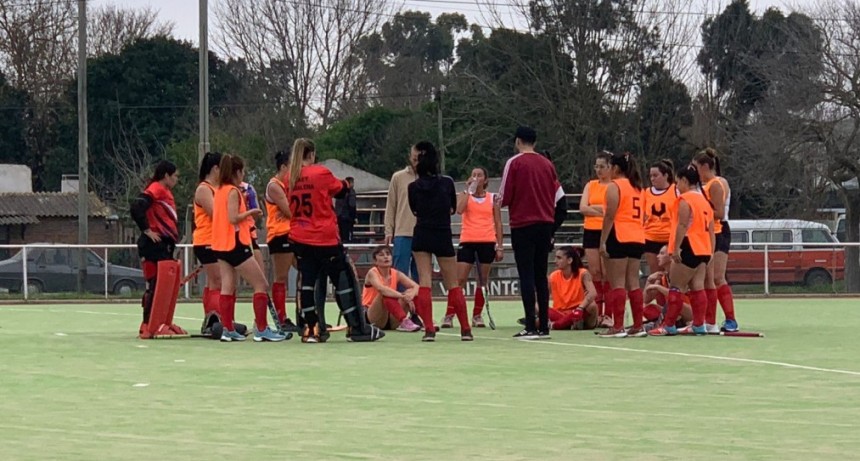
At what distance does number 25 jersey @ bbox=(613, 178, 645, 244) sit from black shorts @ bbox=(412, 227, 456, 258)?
172 centimetres

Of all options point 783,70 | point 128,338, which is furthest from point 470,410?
point 783,70

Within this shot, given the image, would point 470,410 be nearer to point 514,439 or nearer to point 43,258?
point 514,439

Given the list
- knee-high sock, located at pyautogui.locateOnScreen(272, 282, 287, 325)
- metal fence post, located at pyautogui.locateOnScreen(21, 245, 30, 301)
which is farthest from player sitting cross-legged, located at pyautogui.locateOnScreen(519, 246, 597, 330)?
metal fence post, located at pyautogui.locateOnScreen(21, 245, 30, 301)

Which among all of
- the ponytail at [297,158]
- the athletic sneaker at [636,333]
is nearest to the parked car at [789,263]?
the athletic sneaker at [636,333]

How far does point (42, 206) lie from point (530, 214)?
47472 mm

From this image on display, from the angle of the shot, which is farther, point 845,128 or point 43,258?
point 845,128

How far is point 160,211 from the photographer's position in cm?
1552

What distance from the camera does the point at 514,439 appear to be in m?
8.07

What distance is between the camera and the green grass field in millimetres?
7844

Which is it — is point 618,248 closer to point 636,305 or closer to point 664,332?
point 636,305

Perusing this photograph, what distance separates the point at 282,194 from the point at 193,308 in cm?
977

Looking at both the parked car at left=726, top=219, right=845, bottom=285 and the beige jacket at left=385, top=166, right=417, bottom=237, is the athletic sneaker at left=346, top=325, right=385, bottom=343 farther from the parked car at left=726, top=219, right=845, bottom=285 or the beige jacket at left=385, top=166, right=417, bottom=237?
the parked car at left=726, top=219, right=845, bottom=285

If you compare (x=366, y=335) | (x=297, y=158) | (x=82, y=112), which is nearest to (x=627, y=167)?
(x=366, y=335)

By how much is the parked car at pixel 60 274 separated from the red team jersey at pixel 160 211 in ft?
43.9
